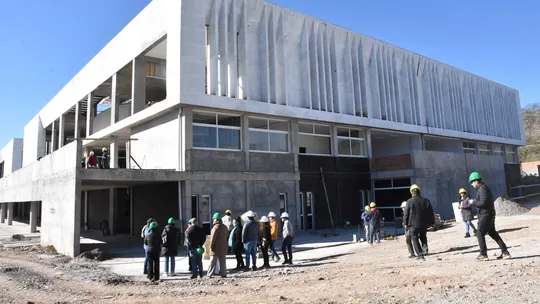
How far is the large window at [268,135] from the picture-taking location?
71.5ft

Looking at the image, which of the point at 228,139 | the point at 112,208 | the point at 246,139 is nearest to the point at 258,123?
the point at 246,139

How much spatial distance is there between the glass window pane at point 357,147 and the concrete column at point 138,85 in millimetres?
14367

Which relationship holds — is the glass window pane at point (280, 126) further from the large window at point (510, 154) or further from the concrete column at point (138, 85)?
the large window at point (510, 154)

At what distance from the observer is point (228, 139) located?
67.9 ft

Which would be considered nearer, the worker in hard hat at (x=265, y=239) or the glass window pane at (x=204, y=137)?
the worker in hard hat at (x=265, y=239)

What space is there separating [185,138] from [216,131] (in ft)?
6.58

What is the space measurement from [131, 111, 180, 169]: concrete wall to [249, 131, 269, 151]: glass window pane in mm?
4280

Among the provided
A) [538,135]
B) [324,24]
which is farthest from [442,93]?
[538,135]

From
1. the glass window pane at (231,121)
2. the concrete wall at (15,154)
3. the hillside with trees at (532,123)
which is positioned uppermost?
the hillside with trees at (532,123)

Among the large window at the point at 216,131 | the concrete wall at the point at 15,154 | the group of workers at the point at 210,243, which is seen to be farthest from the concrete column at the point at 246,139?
the concrete wall at the point at 15,154

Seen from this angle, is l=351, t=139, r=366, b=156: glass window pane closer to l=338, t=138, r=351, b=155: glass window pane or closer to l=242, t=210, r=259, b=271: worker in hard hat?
l=338, t=138, r=351, b=155: glass window pane

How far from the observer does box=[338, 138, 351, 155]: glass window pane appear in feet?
Result: 86.7

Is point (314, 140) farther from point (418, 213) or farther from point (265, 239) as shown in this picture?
point (418, 213)

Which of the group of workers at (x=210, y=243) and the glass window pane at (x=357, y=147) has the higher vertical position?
the glass window pane at (x=357, y=147)
